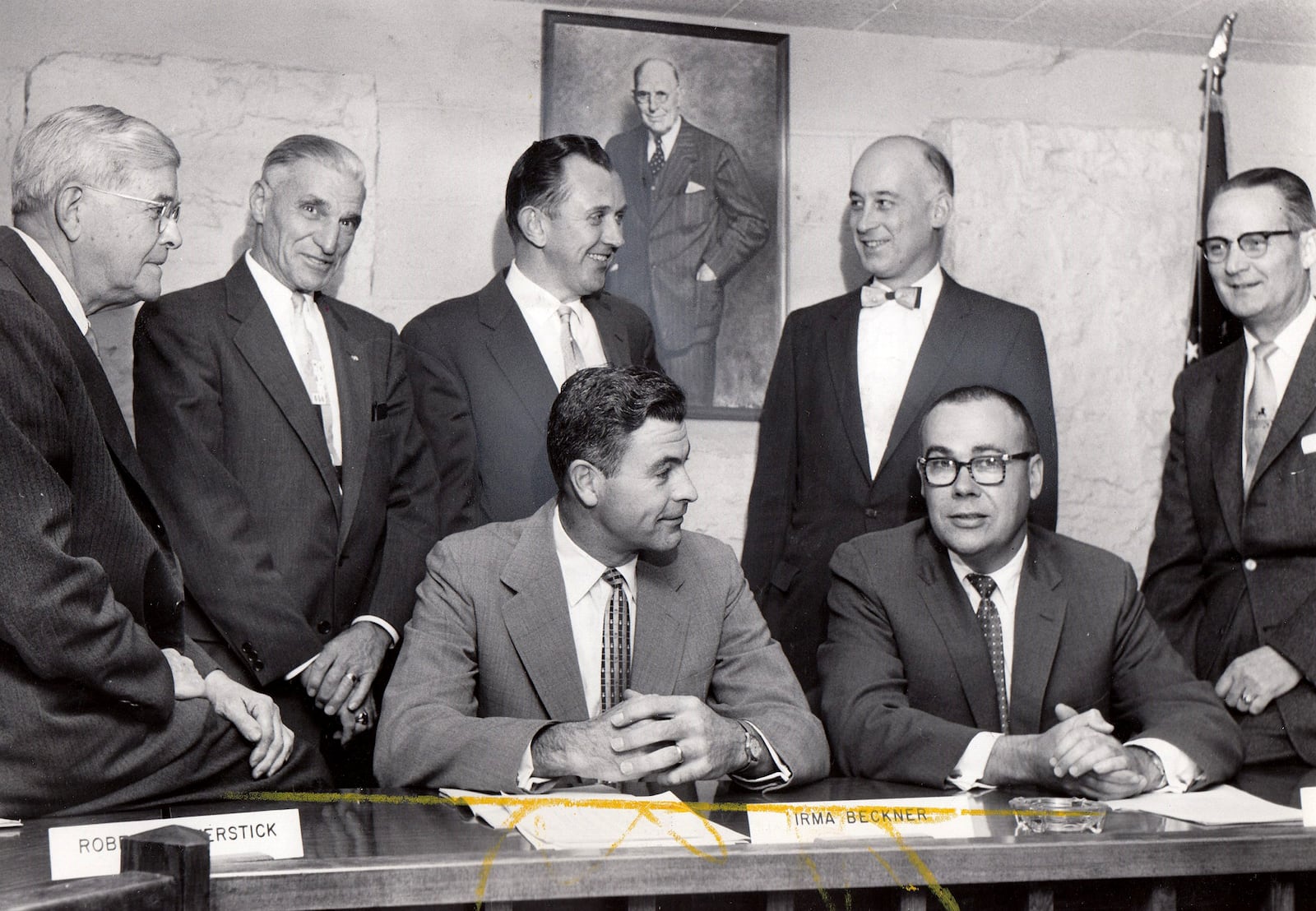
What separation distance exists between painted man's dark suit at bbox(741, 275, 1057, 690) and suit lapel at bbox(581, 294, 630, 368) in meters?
0.52

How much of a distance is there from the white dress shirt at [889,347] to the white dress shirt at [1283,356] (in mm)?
888

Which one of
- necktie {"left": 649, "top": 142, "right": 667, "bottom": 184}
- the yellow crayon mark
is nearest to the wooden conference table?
the yellow crayon mark

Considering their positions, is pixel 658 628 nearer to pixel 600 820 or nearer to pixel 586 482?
pixel 586 482

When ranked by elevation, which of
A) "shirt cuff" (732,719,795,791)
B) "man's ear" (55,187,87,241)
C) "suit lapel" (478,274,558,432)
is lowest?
"shirt cuff" (732,719,795,791)

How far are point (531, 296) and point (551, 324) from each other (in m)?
0.10

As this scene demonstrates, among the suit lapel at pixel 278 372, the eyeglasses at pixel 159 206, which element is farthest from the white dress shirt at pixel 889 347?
the eyeglasses at pixel 159 206

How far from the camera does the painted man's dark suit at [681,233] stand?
4566 mm

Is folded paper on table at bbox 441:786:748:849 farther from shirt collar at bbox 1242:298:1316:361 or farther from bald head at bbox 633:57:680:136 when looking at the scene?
bald head at bbox 633:57:680:136

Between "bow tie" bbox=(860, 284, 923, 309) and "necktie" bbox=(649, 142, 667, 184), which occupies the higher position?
"necktie" bbox=(649, 142, 667, 184)

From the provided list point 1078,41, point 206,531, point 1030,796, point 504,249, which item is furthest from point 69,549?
point 1078,41

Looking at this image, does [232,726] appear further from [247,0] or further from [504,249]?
[247,0]

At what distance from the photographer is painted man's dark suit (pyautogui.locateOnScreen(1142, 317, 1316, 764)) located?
137 inches

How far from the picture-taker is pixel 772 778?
106 inches

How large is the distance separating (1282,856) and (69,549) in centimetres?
204
